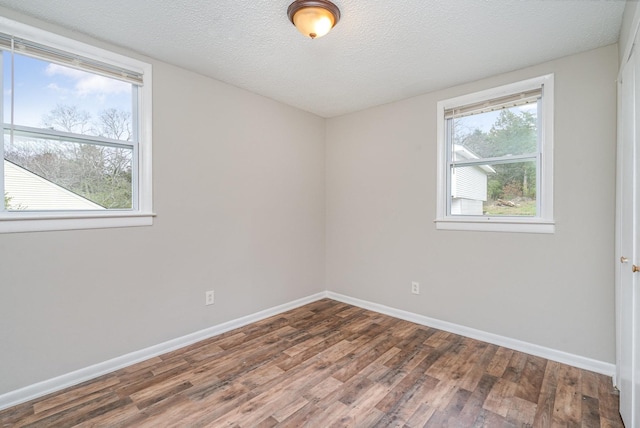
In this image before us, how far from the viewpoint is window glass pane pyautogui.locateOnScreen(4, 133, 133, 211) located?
1969 mm

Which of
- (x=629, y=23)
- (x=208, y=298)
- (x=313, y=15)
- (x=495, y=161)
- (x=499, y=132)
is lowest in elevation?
(x=208, y=298)

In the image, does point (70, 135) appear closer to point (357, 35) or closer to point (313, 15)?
point (313, 15)

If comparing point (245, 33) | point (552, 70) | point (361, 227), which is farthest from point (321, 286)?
point (552, 70)

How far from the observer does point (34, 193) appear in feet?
6.65

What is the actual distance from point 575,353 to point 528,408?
0.88m

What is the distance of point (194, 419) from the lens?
1764 millimetres

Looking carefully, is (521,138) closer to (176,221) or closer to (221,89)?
(221,89)

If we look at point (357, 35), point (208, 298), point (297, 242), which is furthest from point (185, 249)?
point (357, 35)

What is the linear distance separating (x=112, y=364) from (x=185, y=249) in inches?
39.6

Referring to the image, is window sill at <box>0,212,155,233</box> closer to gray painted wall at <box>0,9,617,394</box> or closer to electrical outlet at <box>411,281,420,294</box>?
gray painted wall at <box>0,9,617,394</box>

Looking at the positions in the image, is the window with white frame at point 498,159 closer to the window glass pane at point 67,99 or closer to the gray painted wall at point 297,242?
the gray painted wall at point 297,242

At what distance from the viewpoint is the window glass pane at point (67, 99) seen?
6.50ft

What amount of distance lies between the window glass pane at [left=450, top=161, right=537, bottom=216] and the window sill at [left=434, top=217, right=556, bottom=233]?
107 mm

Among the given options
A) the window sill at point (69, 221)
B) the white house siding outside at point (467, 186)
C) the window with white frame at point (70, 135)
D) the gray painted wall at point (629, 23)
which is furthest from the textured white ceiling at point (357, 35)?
the window sill at point (69, 221)
